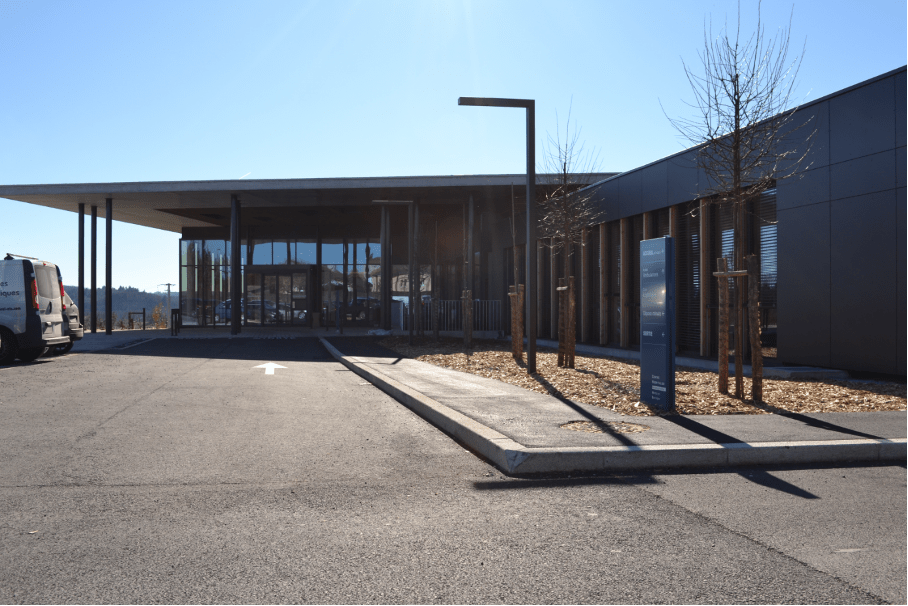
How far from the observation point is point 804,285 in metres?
12.3

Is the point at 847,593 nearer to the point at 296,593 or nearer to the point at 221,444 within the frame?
the point at 296,593

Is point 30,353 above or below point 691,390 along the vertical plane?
above

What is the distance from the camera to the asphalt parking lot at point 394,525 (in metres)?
3.34

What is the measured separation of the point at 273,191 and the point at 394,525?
25320 mm

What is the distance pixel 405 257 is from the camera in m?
35.9

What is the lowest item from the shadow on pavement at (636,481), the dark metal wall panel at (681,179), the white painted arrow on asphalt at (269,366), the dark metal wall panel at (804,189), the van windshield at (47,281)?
the shadow on pavement at (636,481)

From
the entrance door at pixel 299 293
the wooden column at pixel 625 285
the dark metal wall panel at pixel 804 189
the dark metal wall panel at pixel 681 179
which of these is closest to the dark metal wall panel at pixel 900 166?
the dark metal wall panel at pixel 804 189

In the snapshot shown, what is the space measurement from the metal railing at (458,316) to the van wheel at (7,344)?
14287mm

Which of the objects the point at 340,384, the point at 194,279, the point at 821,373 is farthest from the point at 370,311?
the point at 821,373

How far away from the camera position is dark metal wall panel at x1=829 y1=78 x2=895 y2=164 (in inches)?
425

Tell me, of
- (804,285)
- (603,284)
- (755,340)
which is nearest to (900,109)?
(804,285)

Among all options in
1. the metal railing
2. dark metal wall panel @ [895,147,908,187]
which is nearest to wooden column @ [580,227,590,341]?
the metal railing

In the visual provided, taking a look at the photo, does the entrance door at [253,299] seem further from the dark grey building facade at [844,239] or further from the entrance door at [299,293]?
the dark grey building facade at [844,239]

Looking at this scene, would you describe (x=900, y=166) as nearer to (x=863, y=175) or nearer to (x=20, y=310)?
(x=863, y=175)
